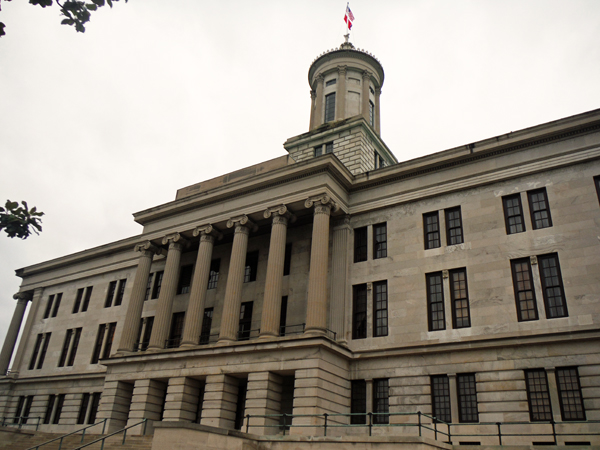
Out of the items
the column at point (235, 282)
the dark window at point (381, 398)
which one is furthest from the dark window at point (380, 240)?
the column at point (235, 282)

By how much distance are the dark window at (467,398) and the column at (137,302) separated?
68.8 feet

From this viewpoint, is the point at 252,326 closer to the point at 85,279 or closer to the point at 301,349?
the point at 301,349

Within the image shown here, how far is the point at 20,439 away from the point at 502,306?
94.1 ft

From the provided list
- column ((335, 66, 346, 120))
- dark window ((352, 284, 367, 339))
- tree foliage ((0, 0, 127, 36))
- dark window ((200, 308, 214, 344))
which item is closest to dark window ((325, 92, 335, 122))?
column ((335, 66, 346, 120))

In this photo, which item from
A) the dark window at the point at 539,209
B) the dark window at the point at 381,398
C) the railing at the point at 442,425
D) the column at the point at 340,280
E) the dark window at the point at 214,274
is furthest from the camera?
the dark window at the point at 214,274

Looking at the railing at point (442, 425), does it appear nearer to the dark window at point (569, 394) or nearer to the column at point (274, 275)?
the dark window at point (569, 394)

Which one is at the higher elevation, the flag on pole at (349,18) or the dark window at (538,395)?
the flag on pole at (349,18)

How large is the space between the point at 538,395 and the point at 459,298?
6.02 metres

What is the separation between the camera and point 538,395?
23688 mm

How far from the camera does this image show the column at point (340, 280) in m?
30.2

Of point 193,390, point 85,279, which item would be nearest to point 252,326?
point 193,390

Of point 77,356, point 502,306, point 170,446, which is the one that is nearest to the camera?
point 170,446

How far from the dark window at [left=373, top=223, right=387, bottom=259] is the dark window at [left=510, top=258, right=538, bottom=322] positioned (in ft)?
24.6

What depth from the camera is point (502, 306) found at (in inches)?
1029
